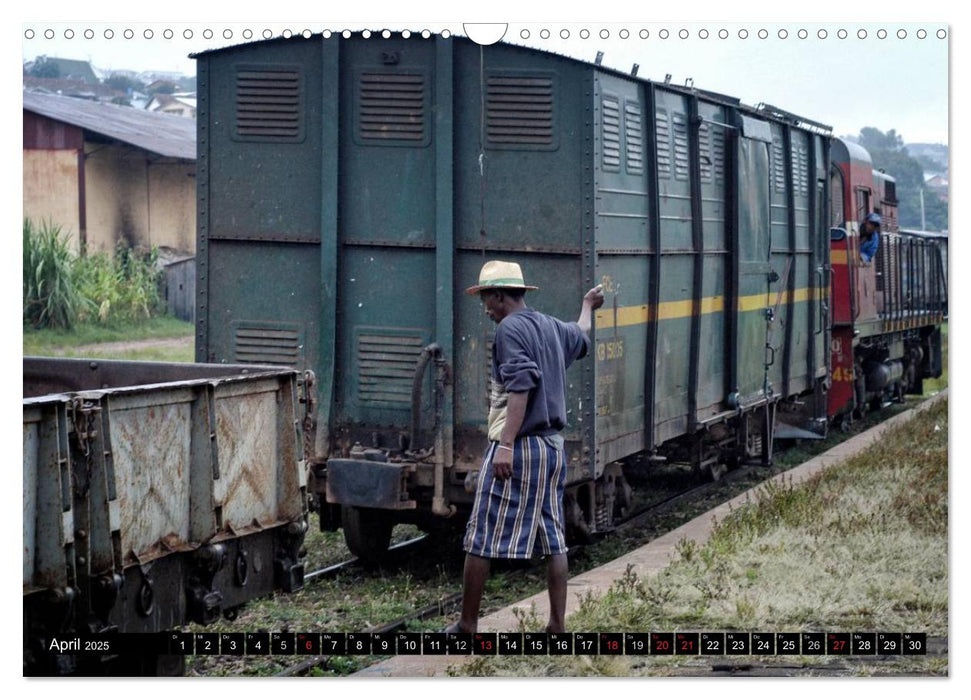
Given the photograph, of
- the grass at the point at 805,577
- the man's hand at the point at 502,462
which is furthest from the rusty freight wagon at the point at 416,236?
the man's hand at the point at 502,462

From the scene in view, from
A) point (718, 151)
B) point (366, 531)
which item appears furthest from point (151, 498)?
point (718, 151)

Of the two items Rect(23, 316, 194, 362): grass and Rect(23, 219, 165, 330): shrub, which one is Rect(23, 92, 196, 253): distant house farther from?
Rect(23, 316, 194, 362): grass

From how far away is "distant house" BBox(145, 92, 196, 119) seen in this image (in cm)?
891

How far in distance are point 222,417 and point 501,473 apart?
1.27 m

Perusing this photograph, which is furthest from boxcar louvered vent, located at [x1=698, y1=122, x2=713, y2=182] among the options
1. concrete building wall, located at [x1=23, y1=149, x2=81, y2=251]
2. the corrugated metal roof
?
concrete building wall, located at [x1=23, y1=149, x2=81, y2=251]

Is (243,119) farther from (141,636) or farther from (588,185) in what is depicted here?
(141,636)

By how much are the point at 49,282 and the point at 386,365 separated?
2.47 metres

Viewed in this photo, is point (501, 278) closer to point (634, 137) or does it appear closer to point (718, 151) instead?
point (634, 137)

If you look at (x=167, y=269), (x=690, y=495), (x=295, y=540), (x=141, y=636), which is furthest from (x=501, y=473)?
(x=690, y=495)

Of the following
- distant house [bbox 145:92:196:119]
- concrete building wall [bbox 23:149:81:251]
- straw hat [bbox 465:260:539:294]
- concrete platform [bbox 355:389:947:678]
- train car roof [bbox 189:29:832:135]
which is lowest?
concrete platform [bbox 355:389:947:678]

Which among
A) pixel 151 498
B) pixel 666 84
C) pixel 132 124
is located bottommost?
pixel 151 498

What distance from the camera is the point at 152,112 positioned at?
33.0 ft

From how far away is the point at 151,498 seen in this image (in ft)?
19.7

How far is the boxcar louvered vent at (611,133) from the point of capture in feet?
29.2
